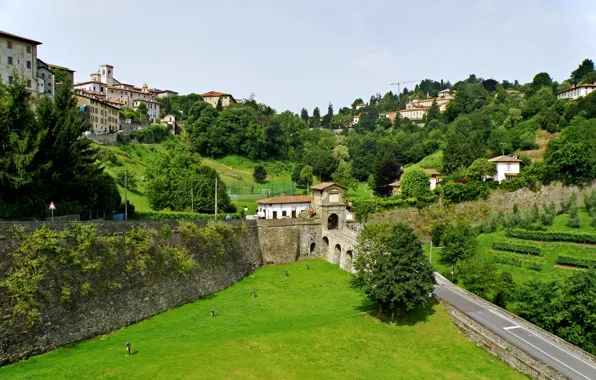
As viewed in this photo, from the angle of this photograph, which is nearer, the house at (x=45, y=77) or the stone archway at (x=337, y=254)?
the stone archway at (x=337, y=254)

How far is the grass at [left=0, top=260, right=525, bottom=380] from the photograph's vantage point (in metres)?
20.1

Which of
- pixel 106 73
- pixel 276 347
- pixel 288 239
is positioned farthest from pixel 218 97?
pixel 276 347

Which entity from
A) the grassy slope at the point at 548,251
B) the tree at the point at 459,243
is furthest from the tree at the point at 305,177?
the tree at the point at 459,243

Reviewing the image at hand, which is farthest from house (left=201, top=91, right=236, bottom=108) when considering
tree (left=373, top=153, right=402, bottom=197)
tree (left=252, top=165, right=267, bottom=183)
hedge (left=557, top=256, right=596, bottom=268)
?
hedge (left=557, top=256, right=596, bottom=268)

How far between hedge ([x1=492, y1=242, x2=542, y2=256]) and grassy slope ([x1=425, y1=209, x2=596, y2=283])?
0.51 m

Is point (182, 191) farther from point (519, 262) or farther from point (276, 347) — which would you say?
point (519, 262)

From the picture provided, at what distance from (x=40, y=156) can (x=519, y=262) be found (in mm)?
39313

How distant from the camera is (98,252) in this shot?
24125mm

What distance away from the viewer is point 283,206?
170 ft

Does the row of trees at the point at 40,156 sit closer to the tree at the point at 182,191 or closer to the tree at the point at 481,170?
the tree at the point at 182,191

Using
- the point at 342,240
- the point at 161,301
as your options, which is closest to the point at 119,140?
the point at 342,240

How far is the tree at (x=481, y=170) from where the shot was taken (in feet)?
191

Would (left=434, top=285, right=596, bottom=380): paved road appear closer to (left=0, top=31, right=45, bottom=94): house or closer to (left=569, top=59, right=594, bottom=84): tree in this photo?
(left=0, top=31, right=45, bottom=94): house

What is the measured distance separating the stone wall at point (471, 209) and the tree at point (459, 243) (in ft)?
38.2
